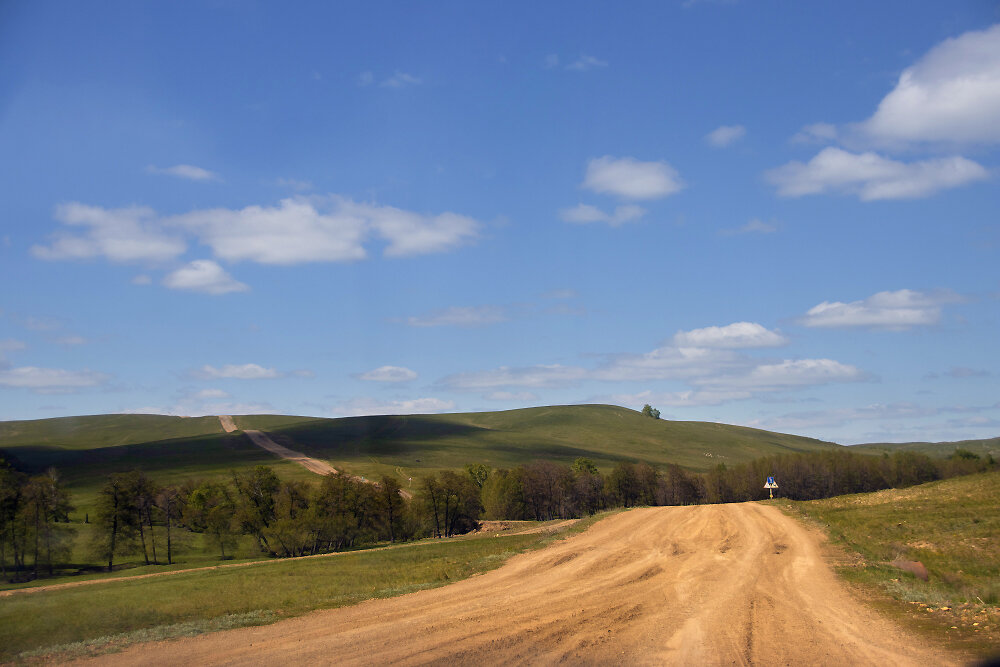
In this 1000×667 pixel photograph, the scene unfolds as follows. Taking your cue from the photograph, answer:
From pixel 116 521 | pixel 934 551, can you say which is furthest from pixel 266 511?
pixel 934 551

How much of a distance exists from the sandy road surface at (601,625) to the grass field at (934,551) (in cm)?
130

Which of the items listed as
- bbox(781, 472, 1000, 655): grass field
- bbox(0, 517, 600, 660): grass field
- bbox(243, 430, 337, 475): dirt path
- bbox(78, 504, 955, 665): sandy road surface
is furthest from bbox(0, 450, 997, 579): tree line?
bbox(243, 430, 337, 475): dirt path

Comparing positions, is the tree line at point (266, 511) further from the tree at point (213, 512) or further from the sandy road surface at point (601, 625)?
the sandy road surface at point (601, 625)

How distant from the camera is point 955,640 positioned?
1413cm

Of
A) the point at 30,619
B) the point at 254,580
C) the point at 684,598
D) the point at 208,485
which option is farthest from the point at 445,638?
the point at 208,485

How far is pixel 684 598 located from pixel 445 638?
8294 mm

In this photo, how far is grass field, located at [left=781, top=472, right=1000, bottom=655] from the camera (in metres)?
16.0

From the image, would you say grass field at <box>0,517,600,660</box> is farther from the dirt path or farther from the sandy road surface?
the dirt path

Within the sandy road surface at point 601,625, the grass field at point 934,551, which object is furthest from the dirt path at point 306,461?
the sandy road surface at point 601,625

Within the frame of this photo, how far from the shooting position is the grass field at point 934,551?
16031 mm

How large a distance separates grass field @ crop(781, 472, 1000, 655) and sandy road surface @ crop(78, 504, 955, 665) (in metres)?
1.30

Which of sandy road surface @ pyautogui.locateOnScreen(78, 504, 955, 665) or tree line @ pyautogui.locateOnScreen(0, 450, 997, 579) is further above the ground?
sandy road surface @ pyautogui.locateOnScreen(78, 504, 955, 665)

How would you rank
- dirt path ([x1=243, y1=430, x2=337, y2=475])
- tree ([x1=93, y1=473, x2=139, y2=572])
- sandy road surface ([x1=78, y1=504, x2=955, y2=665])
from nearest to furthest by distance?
sandy road surface ([x1=78, y1=504, x2=955, y2=665]) < tree ([x1=93, y1=473, x2=139, y2=572]) < dirt path ([x1=243, y1=430, x2=337, y2=475])

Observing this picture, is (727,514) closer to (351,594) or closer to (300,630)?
(351,594)
